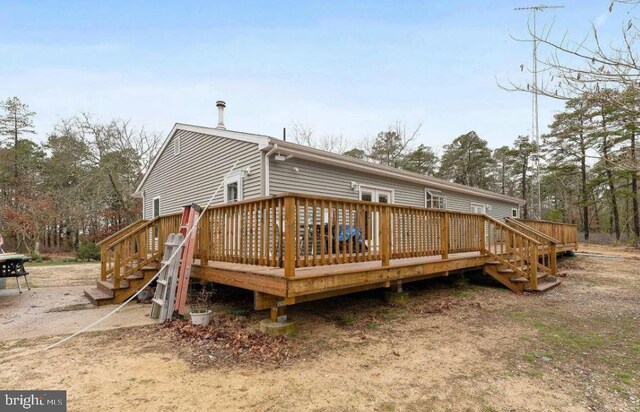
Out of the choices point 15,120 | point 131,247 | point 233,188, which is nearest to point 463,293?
point 233,188

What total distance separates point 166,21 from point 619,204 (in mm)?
35337

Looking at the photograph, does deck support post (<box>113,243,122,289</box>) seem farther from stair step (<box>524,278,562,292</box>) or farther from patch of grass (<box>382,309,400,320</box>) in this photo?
stair step (<box>524,278,562,292</box>)

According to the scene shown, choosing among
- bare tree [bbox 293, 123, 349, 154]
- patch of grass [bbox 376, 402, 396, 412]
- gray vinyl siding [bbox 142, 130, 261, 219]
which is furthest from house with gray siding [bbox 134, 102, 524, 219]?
bare tree [bbox 293, 123, 349, 154]

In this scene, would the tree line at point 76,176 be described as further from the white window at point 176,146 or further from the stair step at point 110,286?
the stair step at point 110,286

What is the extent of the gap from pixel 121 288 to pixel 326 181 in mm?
4869

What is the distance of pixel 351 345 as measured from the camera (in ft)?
12.9

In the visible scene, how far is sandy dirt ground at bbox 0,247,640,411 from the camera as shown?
2.66 m

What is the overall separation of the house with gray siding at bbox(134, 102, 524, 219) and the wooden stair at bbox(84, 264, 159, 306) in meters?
2.48

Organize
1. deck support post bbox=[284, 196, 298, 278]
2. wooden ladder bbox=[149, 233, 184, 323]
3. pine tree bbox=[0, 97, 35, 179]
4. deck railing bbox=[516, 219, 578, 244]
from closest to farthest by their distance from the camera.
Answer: deck support post bbox=[284, 196, 298, 278]
wooden ladder bbox=[149, 233, 184, 323]
deck railing bbox=[516, 219, 578, 244]
pine tree bbox=[0, 97, 35, 179]

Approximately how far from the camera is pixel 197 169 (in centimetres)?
955

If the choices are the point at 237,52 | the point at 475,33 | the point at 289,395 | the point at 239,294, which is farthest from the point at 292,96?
the point at 289,395

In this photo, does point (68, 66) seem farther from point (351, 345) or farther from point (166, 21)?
point (351, 345)

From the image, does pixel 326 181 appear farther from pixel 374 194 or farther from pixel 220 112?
pixel 220 112

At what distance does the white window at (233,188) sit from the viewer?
7.69m
